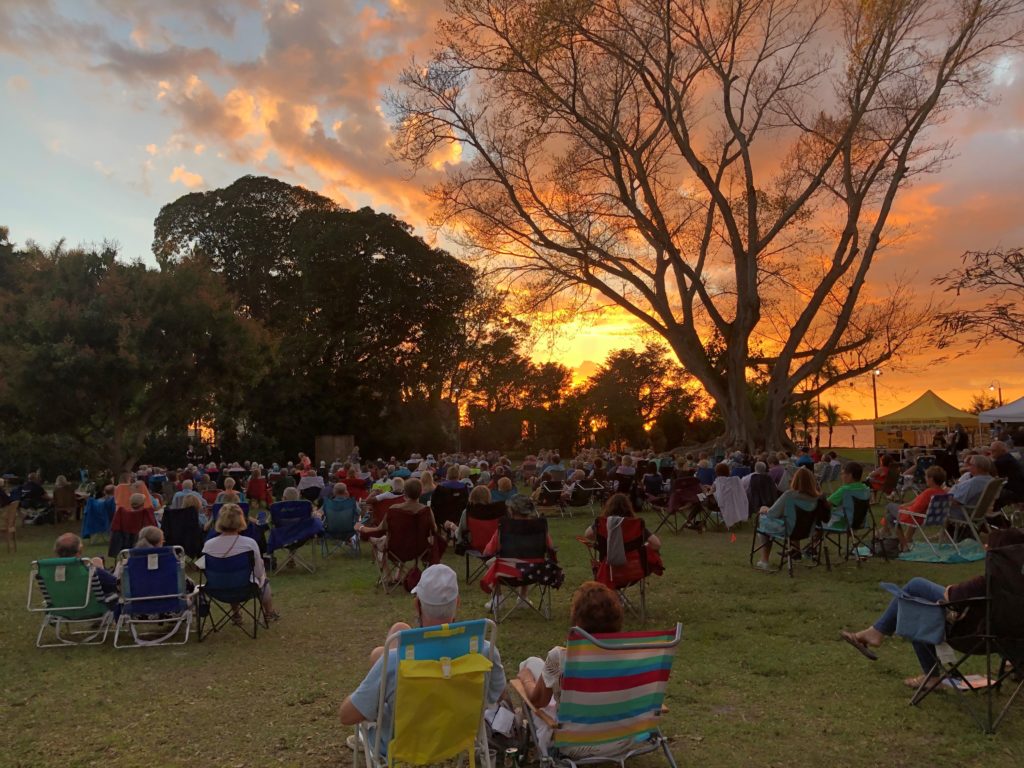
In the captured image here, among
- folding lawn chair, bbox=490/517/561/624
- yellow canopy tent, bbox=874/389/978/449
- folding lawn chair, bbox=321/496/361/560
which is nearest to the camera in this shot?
folding lawn chair, bbox=490/517/561/624

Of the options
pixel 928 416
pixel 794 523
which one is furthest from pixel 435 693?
pixel 928 416

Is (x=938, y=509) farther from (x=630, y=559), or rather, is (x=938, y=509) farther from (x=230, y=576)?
(x=230, y=576)

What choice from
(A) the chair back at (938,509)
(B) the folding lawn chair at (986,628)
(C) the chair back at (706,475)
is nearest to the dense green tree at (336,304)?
(C) the chair back at (706,475)

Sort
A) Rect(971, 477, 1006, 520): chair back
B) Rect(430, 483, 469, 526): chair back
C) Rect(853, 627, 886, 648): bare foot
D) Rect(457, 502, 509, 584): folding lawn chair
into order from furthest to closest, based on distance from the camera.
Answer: Rect(430, 483, 469, 526): chair back
Rect(971, 477, 1006, 520): chair back
Rect(457, 502, 509, 584): folding lawn chair
Rect(853, 627, 886, 648): bare foot

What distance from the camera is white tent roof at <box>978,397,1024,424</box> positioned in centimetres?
2155

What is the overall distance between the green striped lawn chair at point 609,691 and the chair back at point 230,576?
12.3ft

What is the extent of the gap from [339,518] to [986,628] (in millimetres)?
7962

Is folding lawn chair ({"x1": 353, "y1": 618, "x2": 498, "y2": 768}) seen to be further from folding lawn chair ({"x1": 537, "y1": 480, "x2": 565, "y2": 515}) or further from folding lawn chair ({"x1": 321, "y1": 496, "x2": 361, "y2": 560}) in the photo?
folding lawn chair ({"x1": 537, "y1": 480, "x2": 565, "y2": 515})

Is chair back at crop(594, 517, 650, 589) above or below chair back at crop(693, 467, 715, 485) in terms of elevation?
below

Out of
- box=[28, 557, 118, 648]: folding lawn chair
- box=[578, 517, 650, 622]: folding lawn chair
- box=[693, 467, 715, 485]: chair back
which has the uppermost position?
box=[693, 467, 715, 485]: chair back

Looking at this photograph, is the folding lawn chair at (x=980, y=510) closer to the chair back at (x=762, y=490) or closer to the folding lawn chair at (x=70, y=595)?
the chair back at (x=762, y=490)

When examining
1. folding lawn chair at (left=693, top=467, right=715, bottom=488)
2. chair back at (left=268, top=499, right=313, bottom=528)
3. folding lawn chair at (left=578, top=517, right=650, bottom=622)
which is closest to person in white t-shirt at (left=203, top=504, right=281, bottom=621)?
folding lawn chair at (left=578, top=517, right=650, bottom=622)

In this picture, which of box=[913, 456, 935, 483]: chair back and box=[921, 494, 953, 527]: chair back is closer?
box=[921, 494, 953, 527]: chair back

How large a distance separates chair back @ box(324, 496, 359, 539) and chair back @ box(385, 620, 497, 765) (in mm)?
7448
